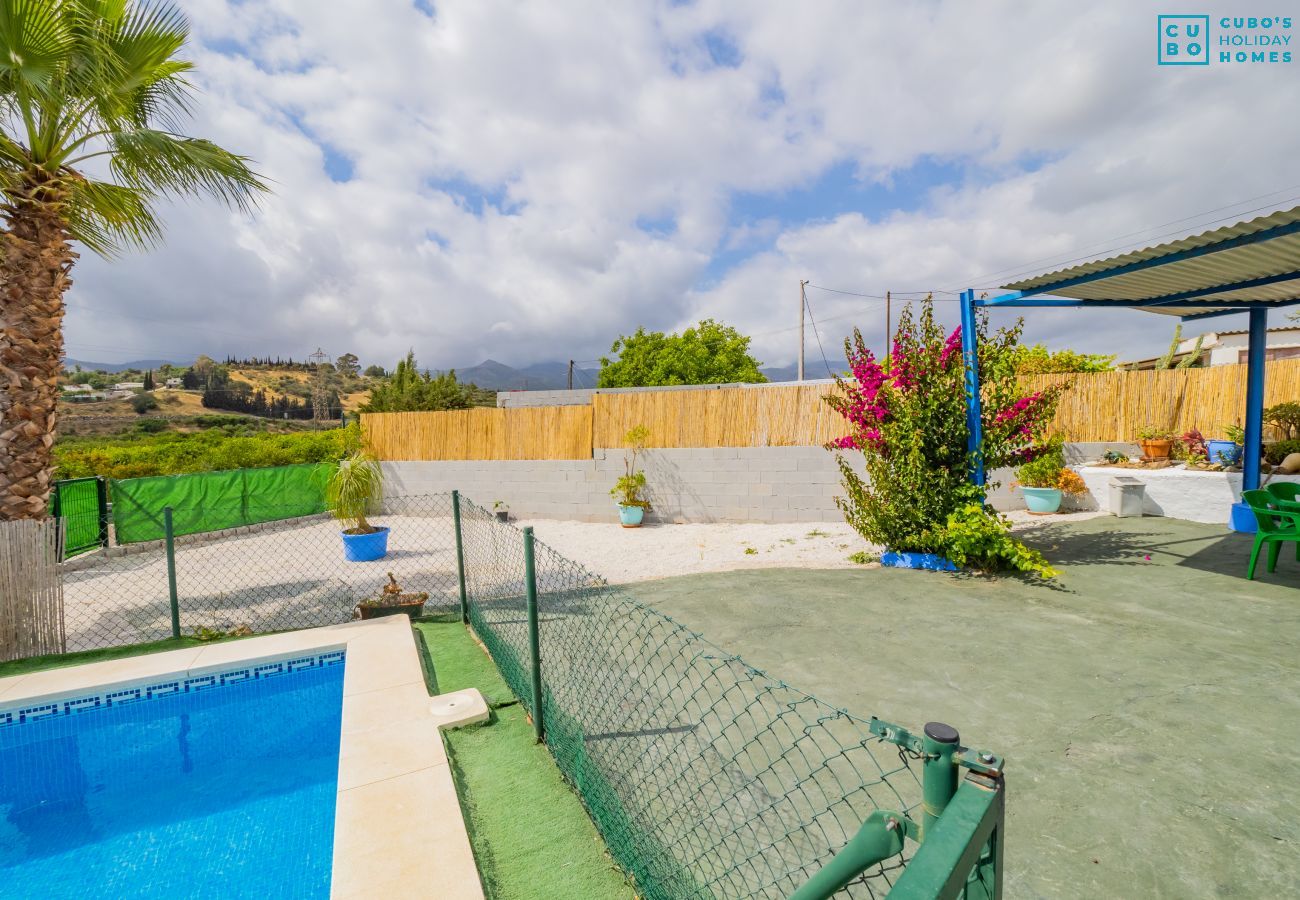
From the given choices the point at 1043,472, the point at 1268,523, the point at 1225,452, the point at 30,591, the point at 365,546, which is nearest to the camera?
the point at 30,591

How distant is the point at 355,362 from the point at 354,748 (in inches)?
2927

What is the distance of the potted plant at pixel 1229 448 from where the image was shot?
8.38m

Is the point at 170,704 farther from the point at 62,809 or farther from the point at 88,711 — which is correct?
the point at 62,809

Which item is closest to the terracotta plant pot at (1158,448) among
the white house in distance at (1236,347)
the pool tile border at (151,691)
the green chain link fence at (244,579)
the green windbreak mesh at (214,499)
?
the green chain link fence at (244,579)

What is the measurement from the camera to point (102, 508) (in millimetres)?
9430

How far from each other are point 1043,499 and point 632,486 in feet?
23.0

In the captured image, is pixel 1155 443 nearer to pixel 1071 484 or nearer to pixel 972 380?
pixel 1071 484

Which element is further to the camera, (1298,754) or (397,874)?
(1298,754)

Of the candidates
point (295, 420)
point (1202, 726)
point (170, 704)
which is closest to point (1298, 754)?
point (1202, 726)

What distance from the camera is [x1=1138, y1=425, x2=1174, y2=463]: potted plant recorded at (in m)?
9.34

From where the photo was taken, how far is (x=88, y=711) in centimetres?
439

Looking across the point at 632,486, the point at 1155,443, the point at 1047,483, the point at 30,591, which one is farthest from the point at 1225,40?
the point at 30,591

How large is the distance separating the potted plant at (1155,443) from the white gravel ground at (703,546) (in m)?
1.44

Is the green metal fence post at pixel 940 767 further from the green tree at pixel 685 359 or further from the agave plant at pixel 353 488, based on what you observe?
the green tree at pixel 685 359
